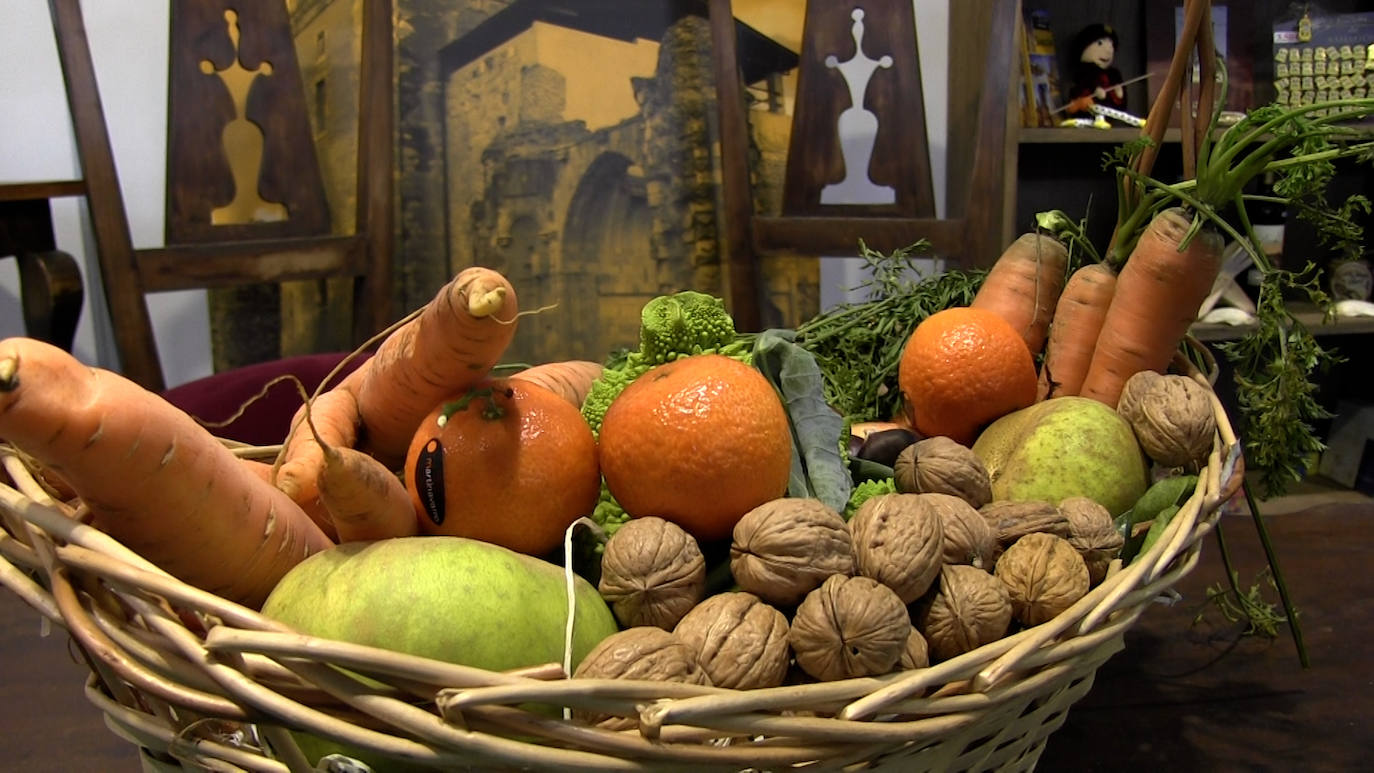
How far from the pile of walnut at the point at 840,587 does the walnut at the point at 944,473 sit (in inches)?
1.4

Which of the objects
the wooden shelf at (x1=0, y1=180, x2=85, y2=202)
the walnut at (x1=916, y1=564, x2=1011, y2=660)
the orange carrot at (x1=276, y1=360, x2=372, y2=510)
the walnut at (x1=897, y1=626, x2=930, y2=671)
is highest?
the wooden shelf at (x1=0, y1=180, x2=85, y2=202)

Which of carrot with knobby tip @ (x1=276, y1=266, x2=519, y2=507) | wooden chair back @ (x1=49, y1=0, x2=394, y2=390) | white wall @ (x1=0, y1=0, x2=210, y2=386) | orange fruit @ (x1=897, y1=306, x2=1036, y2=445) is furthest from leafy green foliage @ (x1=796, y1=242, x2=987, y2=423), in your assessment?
white wall @ (x1=0, y1=0, x2=210, y2=386)

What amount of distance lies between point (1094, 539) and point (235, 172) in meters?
1.58

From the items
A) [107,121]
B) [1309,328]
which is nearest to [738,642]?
[107,121]

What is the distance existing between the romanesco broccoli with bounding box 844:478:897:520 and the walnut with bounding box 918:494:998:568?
0.08 meters

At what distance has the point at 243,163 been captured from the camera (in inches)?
67.1

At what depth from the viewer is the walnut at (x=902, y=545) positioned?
0.52 meters

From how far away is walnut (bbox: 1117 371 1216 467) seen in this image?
70 centimetres

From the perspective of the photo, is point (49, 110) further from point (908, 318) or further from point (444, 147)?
point (908, 318)

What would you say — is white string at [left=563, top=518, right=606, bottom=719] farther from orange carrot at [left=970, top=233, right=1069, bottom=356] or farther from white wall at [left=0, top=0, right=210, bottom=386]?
white wall at [left=0, top=0, right=210, bottom=386]

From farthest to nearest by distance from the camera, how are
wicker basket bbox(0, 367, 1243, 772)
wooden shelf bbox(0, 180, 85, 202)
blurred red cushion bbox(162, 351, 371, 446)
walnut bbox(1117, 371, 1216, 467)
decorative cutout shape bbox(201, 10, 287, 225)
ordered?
decorative cutout shape bbox(201, 10, 287, 225), wooden shelf bbox(0, 180, 85, 202), blurred red cushion bbox(162, 351, 371, 446), walnut bbox(1117, 371, 1216, 467), wicker basket bbox(0, 367, 1243, 772)

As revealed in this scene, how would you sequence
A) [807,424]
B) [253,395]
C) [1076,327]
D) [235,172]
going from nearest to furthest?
[807,424], [1076,327], [253,395], [235,172]

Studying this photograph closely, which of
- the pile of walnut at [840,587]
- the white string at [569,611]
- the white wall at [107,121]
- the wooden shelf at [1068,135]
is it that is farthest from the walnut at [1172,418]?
the white wall at [107,121]

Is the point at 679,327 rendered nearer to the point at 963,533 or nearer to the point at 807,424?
the point at 807,424
